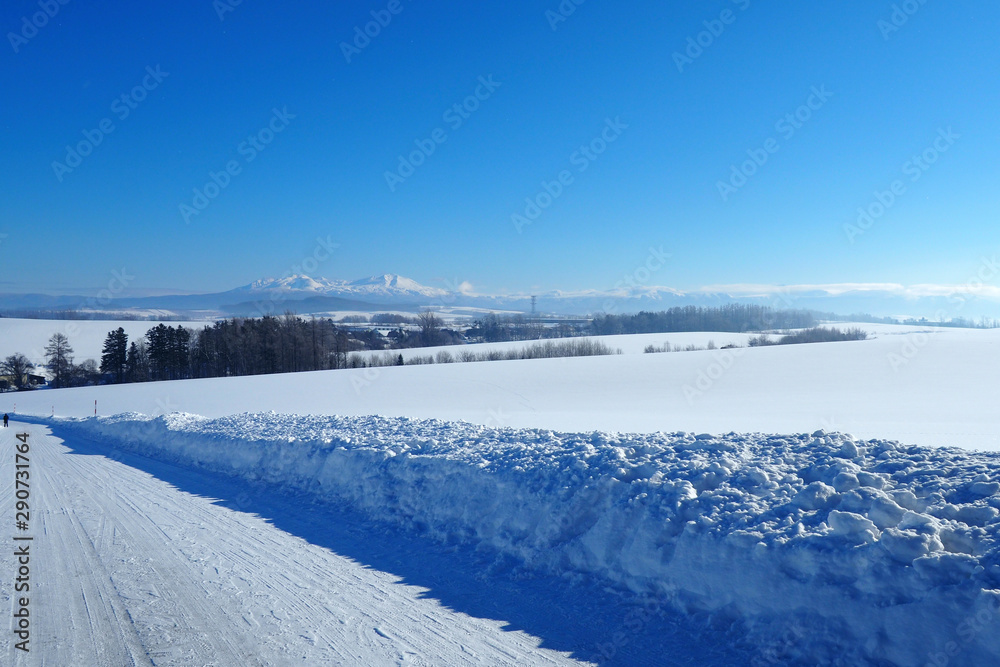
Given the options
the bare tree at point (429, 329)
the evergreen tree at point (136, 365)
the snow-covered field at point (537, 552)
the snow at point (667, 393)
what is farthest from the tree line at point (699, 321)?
the snow-covered field at point (537, 552)

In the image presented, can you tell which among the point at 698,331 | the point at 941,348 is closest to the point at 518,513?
the point at 941,348

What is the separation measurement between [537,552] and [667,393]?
28.9 metres

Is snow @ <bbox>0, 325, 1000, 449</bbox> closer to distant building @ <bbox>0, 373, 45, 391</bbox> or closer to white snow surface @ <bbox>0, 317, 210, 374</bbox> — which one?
distant building @ <bbox>0, 373, 45, 391</bbox>

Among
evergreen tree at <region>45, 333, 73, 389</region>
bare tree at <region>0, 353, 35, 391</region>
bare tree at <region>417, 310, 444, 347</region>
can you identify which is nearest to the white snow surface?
evergreen tree at <region>45, 333, 73, 389</region>

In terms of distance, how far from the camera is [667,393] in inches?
1297

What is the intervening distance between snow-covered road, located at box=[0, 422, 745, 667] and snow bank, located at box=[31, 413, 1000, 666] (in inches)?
18.3

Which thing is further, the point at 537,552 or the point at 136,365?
the point at 136,365

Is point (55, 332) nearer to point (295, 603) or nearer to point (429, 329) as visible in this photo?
point (429, 329)

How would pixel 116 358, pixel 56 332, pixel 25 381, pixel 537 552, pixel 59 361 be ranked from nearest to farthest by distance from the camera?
1. pixel 537 552
2. pixel 116 358
3. pixel 25 381
4. pixel 59 361
5. pixel 56 332

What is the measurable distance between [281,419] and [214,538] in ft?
31.7

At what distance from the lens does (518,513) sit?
21.0 ft

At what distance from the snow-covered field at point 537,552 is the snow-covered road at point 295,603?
0.09ft

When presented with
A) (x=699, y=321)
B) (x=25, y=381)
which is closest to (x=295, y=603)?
(x=25, y=381)

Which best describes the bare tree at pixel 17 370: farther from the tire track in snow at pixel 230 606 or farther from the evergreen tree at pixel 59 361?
the tire track in snow at pixel 230 606
